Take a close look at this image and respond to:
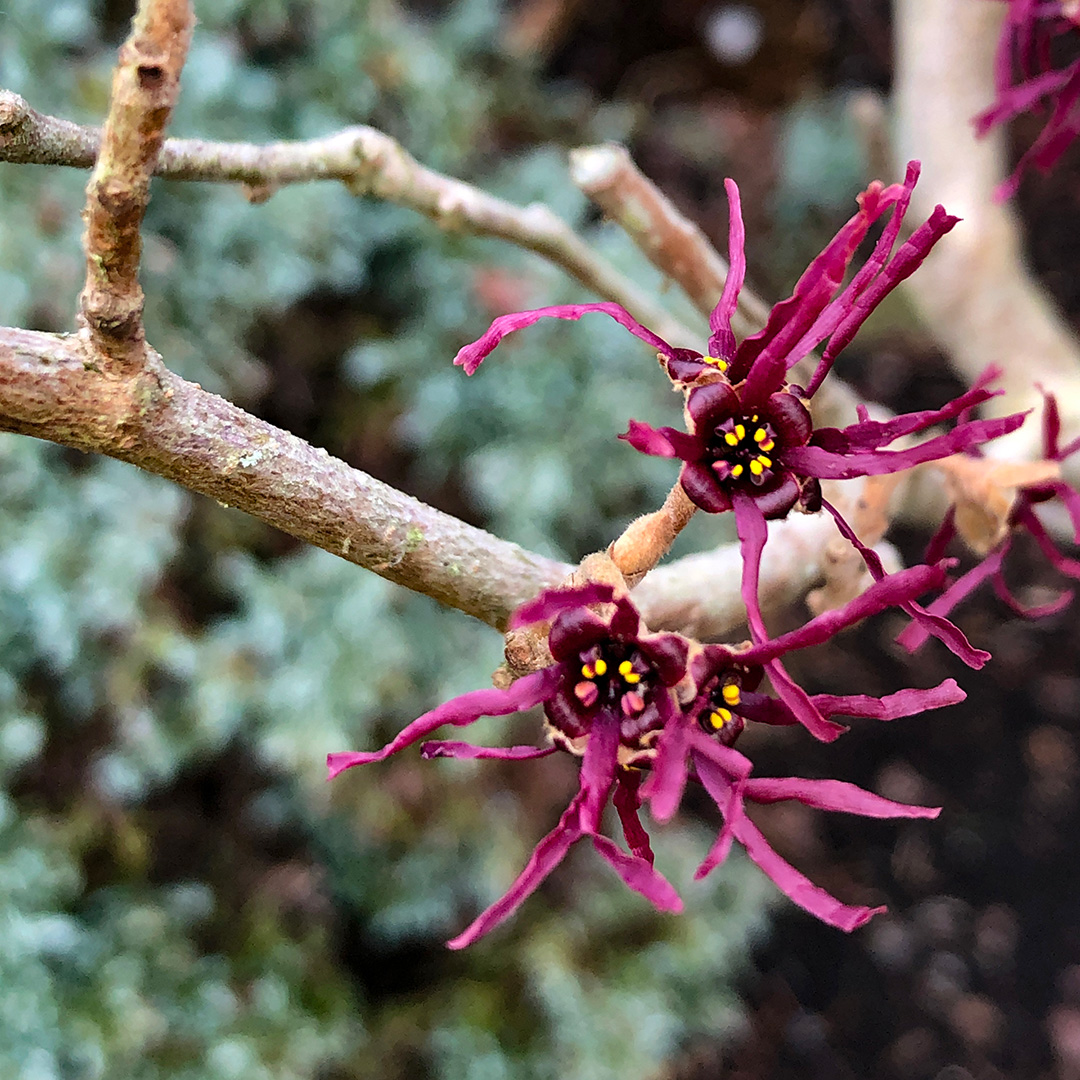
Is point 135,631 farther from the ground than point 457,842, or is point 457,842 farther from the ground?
point 135,631

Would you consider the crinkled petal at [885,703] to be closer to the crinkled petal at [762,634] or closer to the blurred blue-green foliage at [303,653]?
the crinkled petal at [762,634]

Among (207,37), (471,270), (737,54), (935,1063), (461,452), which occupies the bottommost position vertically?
(935,1063)

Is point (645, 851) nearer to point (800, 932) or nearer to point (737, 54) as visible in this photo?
point (800, 932)

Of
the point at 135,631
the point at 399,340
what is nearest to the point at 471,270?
the point at 399,340

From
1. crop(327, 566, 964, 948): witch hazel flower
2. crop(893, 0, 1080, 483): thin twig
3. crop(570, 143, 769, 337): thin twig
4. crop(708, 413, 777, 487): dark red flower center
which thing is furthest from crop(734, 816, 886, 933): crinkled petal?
crop(893, 0, 1080, 483): thin twig

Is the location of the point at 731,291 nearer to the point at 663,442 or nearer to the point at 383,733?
the point at 663,442

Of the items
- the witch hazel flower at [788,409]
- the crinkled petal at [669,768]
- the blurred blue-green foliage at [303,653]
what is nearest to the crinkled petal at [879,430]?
the witch hazel flower at [788,409]

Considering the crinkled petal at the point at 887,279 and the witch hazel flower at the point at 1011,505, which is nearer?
the crinkled petal at the point at 887,279
